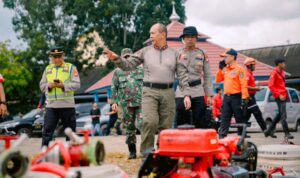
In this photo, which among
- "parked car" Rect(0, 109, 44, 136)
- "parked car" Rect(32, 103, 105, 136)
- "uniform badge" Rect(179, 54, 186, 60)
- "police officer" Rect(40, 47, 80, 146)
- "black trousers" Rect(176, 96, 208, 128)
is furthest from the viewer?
"parked car" Rect(0, 109, 44, 136)

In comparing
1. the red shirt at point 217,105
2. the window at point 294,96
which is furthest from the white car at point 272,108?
the red shirt at point 217,105

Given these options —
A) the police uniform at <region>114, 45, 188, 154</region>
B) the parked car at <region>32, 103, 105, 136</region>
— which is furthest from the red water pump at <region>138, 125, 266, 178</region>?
the parked car at <region>32, 103, 105, 136</region>

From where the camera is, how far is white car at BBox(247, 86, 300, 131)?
64.5 feet

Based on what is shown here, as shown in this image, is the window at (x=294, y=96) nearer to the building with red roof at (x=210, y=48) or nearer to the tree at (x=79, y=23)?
the building with red roof at (x=210, y=48)

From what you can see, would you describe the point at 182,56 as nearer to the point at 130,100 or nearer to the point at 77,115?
the point at 130,100

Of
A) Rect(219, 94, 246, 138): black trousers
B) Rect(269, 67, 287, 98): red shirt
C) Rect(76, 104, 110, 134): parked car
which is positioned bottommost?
Rect(76, 104, 110, 134): parked car

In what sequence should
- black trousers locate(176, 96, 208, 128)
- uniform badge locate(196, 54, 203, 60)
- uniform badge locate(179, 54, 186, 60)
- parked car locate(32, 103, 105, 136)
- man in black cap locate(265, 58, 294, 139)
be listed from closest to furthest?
1. uniform badge locate(179, 54, 186, 60)
2. black trousers locate(176, 96, 208, 128)
3. uniform badge locate(196, 54, 203, 60)
4. man in black cap locate(265, 58, 294, 139)
5. parked car locate(32, 103, 105, 136)

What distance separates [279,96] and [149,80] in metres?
6.92

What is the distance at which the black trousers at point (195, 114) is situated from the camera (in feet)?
25.7

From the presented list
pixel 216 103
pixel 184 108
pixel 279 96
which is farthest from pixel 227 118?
pixel 216 103

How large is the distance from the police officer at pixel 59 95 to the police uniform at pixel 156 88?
183cm

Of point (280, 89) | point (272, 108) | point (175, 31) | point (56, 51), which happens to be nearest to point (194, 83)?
point (56, 51)

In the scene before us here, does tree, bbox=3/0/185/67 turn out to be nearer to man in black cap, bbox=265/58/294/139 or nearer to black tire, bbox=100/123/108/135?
black tire, bbox=100/123/108/135

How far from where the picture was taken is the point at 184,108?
7.89 meters
